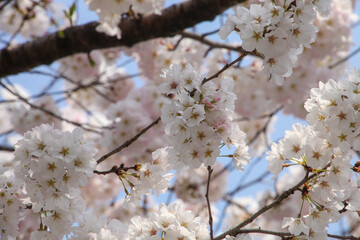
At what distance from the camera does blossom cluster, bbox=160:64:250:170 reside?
1.54m

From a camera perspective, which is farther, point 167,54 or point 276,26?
point 167,54

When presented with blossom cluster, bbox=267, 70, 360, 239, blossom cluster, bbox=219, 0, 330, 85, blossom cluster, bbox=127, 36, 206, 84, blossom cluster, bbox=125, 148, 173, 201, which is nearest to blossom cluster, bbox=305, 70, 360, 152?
blossom cluster, bbox=267, 70, 360, 239

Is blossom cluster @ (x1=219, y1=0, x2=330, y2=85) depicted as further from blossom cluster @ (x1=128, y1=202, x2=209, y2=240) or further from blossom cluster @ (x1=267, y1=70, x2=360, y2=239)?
blossom cluster @ (x1=128, y1=202, x2=209, y2=240)

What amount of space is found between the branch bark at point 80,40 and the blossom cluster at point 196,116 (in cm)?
123

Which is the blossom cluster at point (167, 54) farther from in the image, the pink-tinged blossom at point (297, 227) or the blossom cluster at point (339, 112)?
the pink-tinged blossom at point (297, 227)

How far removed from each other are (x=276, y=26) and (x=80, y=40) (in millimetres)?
1782

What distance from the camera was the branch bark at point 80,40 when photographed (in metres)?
2.82

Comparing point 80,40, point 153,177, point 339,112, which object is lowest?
point 153,177

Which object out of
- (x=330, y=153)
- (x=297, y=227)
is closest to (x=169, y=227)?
(x=297, y=227)

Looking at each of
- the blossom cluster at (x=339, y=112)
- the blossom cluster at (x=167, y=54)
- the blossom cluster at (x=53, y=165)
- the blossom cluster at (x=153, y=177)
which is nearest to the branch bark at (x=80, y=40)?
the blossom cluster at (x=167, y=54)

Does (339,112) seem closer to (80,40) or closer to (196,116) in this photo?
(196,116)

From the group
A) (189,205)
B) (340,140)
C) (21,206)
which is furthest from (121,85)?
(340,140)

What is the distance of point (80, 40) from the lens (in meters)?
2.94

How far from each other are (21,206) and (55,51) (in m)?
1.43
